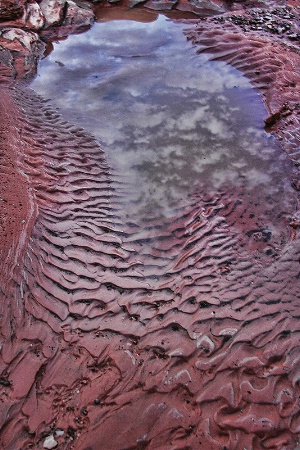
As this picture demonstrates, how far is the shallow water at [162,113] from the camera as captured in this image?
18.7 ft

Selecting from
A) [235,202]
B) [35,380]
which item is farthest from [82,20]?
[35,380]

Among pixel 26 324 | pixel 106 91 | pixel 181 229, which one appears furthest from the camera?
pixel 106 91

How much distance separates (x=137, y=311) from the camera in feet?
13.9

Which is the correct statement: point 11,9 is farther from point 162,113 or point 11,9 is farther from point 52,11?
point 162,113

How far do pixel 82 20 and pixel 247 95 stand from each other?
15.7 ft

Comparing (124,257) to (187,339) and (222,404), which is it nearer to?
(187,339)

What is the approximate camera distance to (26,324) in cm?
400

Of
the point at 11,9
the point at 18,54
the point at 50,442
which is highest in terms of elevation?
the point at 11,9

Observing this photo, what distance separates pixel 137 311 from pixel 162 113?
3.99 metres

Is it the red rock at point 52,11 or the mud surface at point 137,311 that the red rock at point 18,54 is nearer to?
the red rock at point 52,11

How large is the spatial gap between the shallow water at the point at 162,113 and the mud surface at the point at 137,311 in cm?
27

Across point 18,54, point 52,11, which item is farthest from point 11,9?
point 18,54

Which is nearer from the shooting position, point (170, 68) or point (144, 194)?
point (144, 194)

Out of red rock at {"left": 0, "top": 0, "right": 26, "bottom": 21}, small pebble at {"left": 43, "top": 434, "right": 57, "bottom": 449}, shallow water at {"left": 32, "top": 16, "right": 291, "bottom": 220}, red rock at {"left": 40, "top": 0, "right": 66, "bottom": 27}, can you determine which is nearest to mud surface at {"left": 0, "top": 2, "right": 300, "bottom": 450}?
small pebble at {"left": 43, "top": 434, "right": 57, "bottom": 449}
